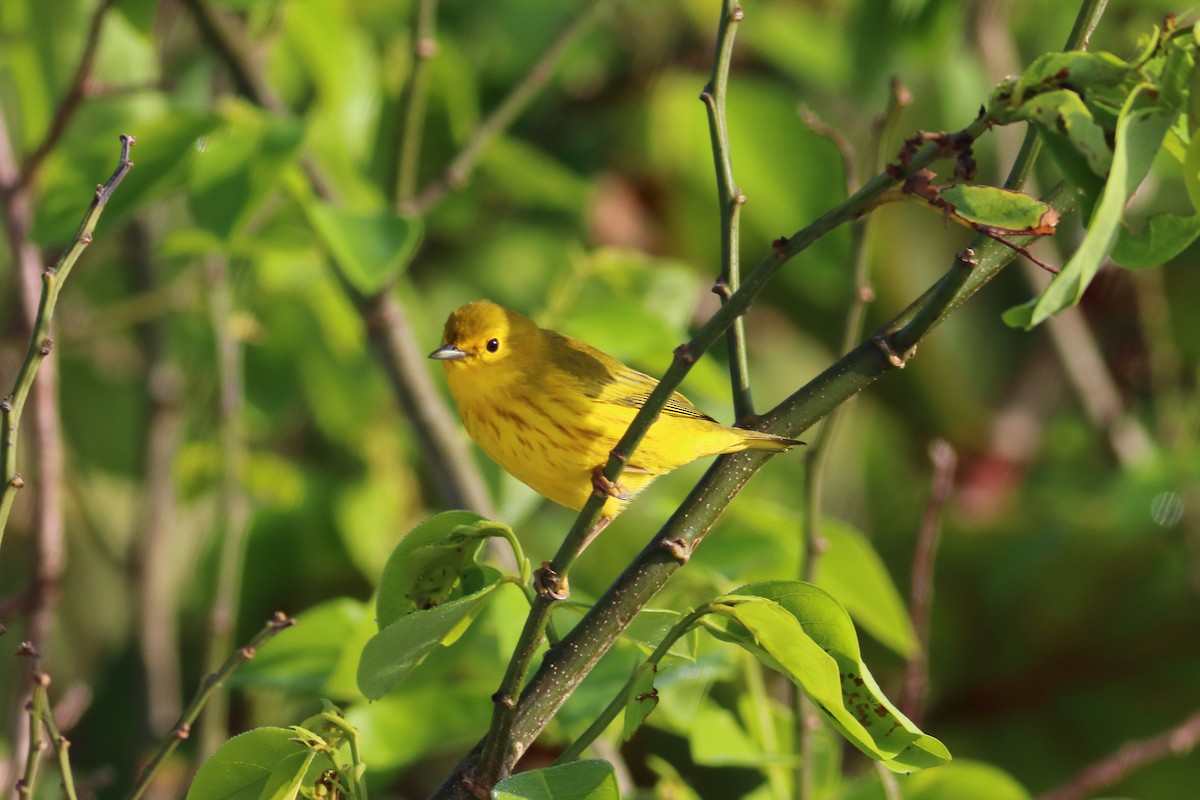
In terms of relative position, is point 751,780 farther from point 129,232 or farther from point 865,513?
point 129,232

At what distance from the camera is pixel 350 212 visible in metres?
1.95

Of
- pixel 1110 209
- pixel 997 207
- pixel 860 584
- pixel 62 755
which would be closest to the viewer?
pixel 1110 209

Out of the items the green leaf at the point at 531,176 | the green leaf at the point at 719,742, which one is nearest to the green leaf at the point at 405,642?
the green leaf at the point at 719,742

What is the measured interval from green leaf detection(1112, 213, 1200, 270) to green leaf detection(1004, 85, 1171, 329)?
0.07 metres

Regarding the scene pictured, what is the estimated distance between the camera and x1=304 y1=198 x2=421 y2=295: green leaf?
1777 millimetres

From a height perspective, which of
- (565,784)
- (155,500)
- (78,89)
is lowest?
(155,500)

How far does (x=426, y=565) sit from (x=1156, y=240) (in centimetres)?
60

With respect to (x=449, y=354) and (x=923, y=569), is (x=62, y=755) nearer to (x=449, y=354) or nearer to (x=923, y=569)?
(x=449, y=354)

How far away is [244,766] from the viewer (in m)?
1.04

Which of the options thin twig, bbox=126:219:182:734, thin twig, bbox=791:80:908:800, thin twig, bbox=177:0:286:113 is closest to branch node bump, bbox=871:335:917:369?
thin twig, bbox=791:80:908:800

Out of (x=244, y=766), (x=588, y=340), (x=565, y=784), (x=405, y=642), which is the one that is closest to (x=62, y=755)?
(x=244, y=766)

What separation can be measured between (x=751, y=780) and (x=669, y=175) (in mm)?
1773

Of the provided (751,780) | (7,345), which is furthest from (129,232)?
(751,780)

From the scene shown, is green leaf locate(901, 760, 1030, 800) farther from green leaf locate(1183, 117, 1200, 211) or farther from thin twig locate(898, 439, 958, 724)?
green leaf locate(1183, 117, 1200, 211)
